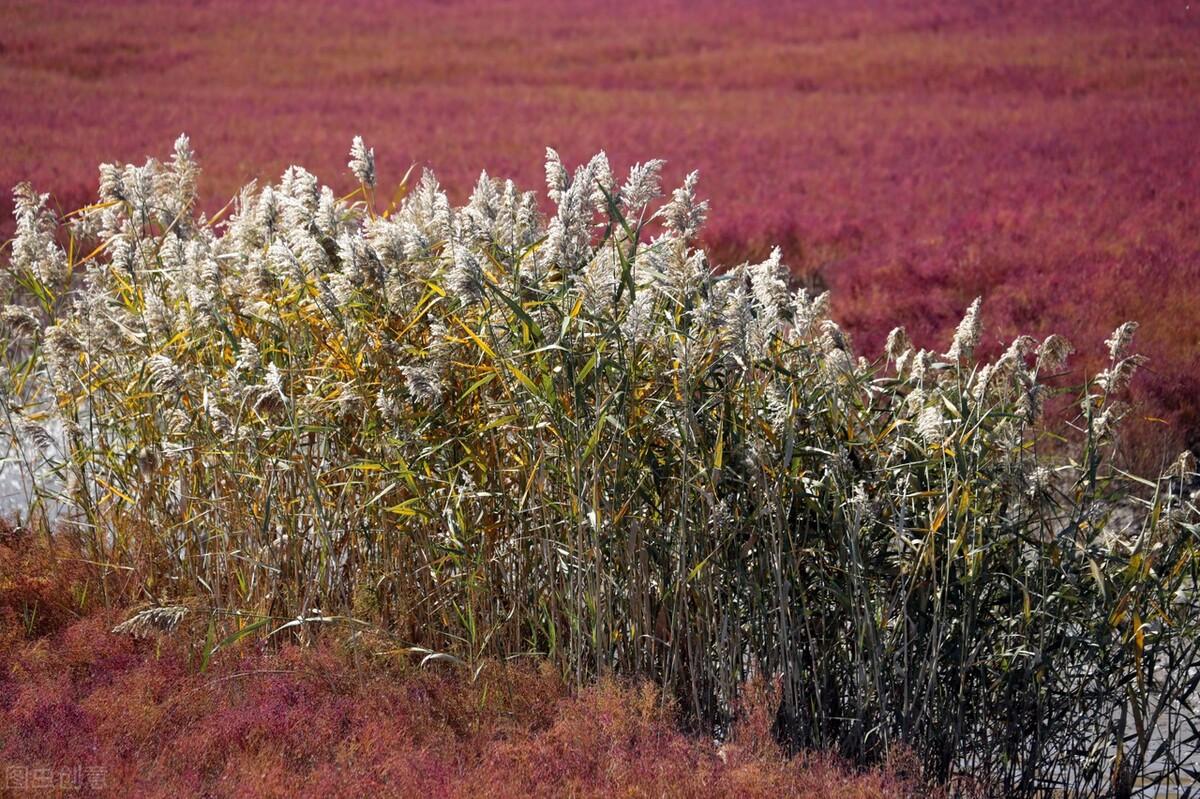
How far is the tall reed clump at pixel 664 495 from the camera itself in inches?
111

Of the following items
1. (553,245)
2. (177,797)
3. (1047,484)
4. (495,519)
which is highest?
(553,245)

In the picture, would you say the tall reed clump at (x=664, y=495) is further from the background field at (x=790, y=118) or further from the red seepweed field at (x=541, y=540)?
the background field at (x=790, y=118)

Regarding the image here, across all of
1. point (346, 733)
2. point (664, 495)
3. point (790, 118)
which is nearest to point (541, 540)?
point (664, 495)

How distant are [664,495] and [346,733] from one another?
36.9 inches

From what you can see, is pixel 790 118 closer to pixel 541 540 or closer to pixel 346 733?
pixel 541 540

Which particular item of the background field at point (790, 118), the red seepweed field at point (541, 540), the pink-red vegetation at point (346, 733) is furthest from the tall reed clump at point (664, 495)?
the background field at point (790, 118)

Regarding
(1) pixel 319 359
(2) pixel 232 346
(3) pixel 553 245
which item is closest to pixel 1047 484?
(3) pixel 553 245

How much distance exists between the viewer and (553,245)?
2791 mm

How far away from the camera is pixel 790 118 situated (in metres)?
13.8

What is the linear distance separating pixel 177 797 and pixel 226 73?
15256mm

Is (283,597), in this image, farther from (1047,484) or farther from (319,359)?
(1047,484)

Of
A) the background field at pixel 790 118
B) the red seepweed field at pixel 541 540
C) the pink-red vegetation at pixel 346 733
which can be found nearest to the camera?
the pink-red vegetation at pixel 346 733

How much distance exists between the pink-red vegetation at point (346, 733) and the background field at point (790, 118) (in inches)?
146

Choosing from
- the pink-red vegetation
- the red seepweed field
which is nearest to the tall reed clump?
the red seepweed field
